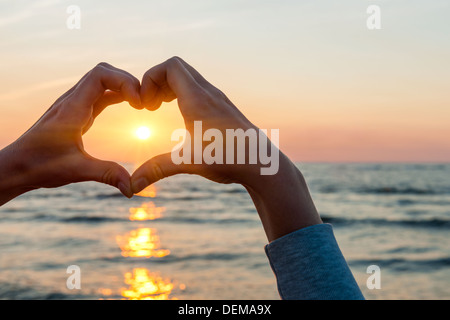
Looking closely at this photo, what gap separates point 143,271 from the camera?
855 centimetres

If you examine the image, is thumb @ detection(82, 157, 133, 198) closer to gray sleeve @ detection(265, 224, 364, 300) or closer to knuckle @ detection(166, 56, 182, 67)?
knuckle @ detection(166, 56, 182, 67)

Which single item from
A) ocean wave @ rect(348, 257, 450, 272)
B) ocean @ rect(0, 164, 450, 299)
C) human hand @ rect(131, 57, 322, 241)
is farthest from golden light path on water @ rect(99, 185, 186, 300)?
human hand @ rect(131, 57, 322, 241)

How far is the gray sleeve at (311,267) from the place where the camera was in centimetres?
106

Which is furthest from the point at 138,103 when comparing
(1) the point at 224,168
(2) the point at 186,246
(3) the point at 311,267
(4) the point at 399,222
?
(4) the point at 399,222

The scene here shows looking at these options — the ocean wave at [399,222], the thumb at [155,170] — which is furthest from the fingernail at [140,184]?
the ocean wave at [399,222]

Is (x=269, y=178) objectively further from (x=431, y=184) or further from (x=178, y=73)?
(x=431, y=184)

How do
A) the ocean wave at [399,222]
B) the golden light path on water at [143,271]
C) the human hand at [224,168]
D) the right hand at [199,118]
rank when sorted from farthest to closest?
the ocean wave at [399,222] → the golden light path on water at [143,271] → the right hand at [199,118] → the human hand at [224,168]

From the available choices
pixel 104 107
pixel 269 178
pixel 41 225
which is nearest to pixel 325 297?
pixel 269 178

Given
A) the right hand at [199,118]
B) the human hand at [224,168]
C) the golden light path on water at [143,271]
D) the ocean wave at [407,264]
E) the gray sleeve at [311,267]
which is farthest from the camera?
the ocean wave at [407,264]

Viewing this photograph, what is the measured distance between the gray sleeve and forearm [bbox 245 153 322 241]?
0.10ft

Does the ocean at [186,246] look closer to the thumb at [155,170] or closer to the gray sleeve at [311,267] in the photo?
the thumb at [155,170]

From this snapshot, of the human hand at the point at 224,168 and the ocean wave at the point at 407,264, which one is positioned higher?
the human hand at the point at 224,168

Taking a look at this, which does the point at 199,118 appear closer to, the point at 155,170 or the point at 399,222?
the point at 155,170
